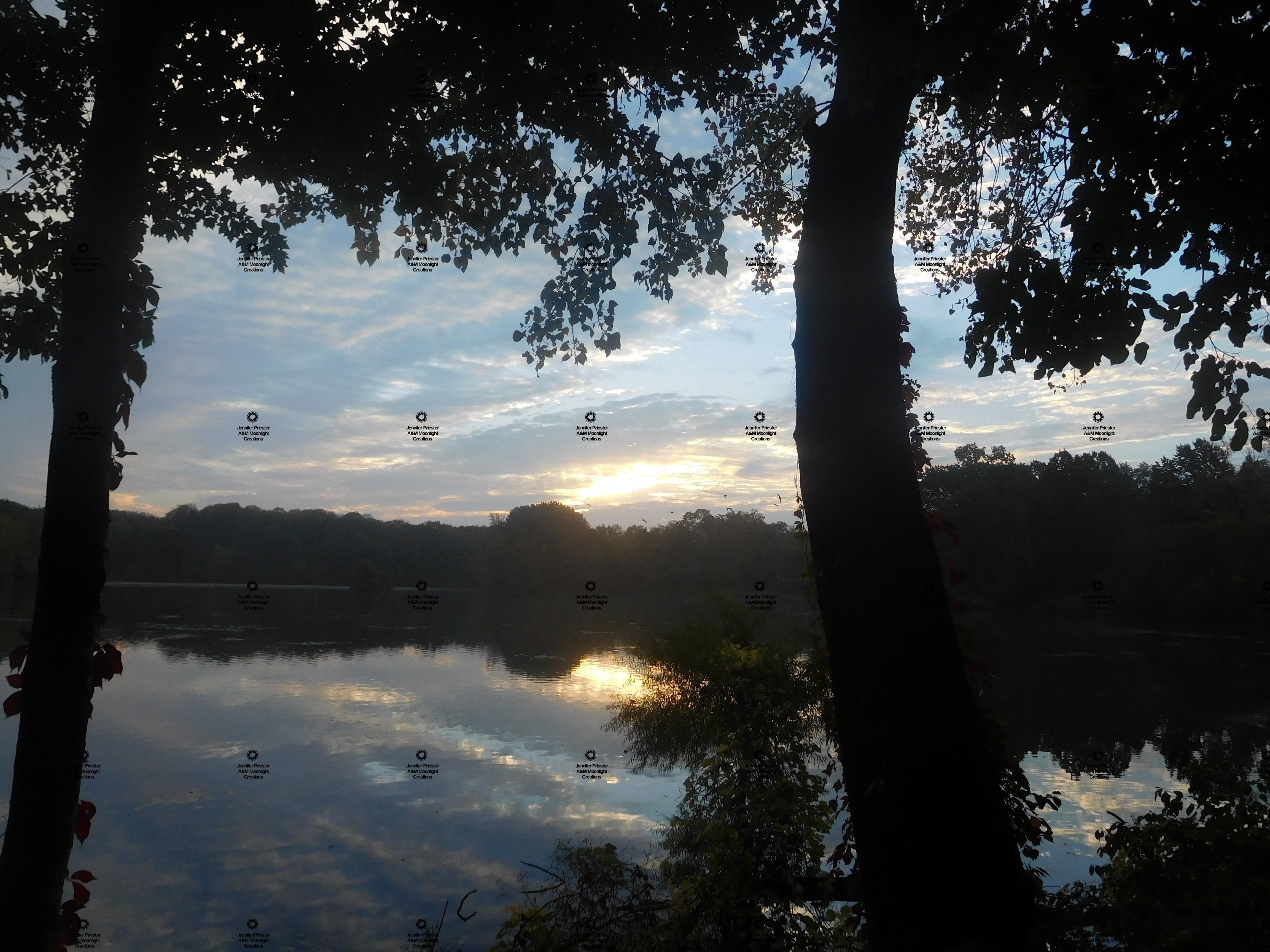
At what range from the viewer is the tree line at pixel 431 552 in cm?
3731

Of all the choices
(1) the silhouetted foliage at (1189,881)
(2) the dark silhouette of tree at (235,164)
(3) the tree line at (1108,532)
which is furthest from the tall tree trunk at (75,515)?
(3) the tree line at (1108,532)

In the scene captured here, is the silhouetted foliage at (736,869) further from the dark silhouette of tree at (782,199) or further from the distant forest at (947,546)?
the distant forest at (947,546)

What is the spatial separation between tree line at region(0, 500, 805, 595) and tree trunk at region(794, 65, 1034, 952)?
87.6 feet

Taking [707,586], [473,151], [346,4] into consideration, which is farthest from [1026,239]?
[707,586]

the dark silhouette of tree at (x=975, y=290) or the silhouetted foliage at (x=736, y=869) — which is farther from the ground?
the dark silhouette of tree at (x=975, y=290)

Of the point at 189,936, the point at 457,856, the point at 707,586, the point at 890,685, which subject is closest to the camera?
the point at 890,685

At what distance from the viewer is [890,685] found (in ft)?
9.12

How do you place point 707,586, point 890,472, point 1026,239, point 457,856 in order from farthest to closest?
1. point 707,586
2. point 457,856
3. point 1026,239
4. point 890,472

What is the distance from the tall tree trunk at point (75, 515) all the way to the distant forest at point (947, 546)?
33004 millimetres

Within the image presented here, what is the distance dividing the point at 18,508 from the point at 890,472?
53.2m

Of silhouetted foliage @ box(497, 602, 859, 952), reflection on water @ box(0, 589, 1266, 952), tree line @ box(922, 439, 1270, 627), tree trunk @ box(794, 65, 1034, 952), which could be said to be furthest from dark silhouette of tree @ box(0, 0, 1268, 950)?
tree line @ box(922, 439, 1270, 627)

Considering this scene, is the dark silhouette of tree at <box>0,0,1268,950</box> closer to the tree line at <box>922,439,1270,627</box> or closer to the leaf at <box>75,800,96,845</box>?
the leaf at <box>75,800,96,845</box>

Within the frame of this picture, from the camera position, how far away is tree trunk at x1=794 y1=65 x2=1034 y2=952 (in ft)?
8.45

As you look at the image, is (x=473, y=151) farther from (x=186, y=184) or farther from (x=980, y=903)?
(x=980, y=903)
